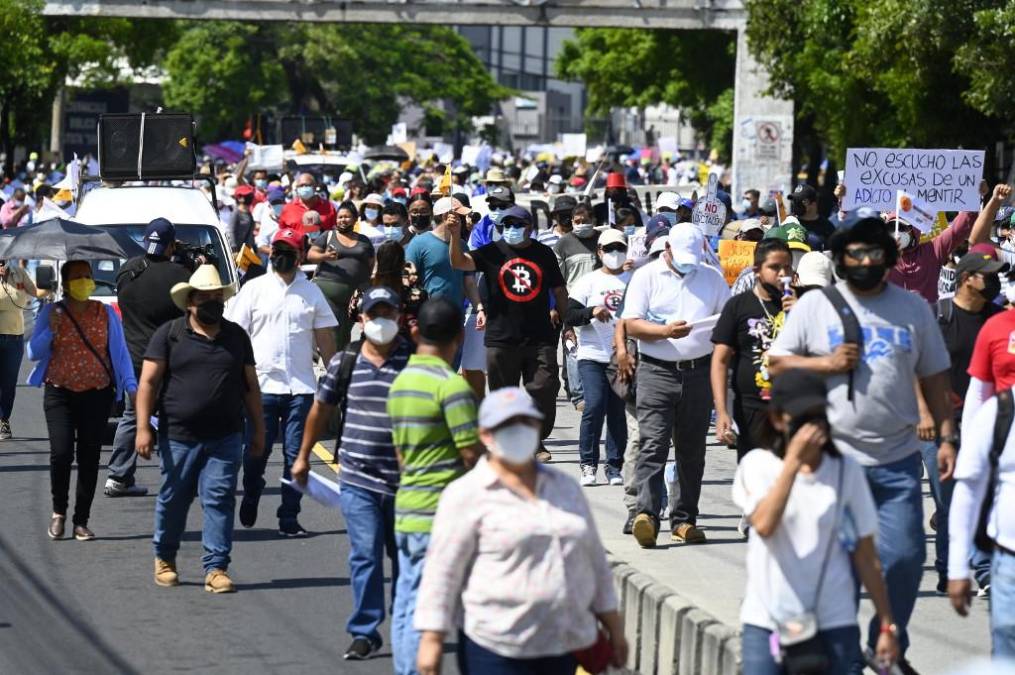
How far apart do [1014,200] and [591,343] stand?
1354 centimetres

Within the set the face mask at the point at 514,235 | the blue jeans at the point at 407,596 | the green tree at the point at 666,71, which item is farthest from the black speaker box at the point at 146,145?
the green tree at the point at 666,71

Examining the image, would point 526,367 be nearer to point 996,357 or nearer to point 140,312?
point 140,312

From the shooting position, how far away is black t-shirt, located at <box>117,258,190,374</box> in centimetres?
1330

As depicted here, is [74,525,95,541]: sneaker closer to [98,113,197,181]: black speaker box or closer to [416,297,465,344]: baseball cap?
[416,297,465,344]: baseball cap

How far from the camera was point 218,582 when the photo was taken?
Result: 10.4 metres

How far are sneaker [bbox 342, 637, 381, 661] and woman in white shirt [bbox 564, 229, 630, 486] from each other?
4.44m

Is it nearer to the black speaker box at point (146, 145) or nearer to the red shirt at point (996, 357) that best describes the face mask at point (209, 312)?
the red shirt at point (996, 357)

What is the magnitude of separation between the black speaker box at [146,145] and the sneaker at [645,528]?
13.3 metres

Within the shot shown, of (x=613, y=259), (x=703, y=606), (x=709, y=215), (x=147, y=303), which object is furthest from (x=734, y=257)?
(x=703, y=606)

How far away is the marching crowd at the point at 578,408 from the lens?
6.21 m

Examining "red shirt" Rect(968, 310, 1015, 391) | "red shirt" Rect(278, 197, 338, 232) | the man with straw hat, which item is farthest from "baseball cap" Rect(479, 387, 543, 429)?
"red shirt" Rect(278, 197, 338, 232)

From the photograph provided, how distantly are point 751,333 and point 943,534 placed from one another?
4.39 ft

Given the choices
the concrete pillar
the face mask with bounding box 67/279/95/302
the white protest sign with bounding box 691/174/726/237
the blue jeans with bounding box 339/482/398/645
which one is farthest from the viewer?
the concrete pillar

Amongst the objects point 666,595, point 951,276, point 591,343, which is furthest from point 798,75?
point 666,595
